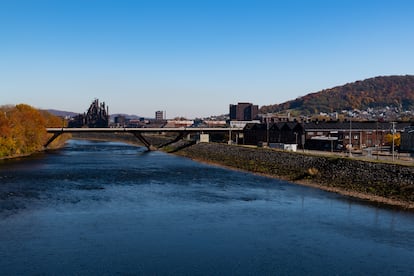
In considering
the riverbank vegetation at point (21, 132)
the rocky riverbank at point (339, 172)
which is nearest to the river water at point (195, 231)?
the rocky riverbank at point (339, 172)

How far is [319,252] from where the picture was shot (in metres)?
24.0

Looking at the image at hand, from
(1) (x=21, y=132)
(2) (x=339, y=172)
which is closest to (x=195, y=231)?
(2) (x=339, y=172)

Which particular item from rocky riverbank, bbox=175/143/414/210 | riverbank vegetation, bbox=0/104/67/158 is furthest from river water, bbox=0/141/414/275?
riverbank vegetation, bbox=0/104/67/158

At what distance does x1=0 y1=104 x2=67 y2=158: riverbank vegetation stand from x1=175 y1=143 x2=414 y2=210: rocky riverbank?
37.5m

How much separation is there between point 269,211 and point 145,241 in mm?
12106

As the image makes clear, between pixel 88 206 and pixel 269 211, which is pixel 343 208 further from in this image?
pixel 88 206

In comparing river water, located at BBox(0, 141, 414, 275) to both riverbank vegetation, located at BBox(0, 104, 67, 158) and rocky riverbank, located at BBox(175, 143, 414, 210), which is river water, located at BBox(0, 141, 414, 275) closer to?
rocky riverbank, located at BBox(175, 143, 414, 210)

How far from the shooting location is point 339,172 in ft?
155

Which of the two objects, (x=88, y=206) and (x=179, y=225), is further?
(x=88, y=206)

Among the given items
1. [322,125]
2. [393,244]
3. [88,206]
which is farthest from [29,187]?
[322,125]

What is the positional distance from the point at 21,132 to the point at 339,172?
61047 mm

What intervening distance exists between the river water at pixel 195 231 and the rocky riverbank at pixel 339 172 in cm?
265

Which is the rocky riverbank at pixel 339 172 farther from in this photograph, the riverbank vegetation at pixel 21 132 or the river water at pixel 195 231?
the riverbank vegetation at pixel 21 132

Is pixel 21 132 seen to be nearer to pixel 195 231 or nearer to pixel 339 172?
pixel 339 172
